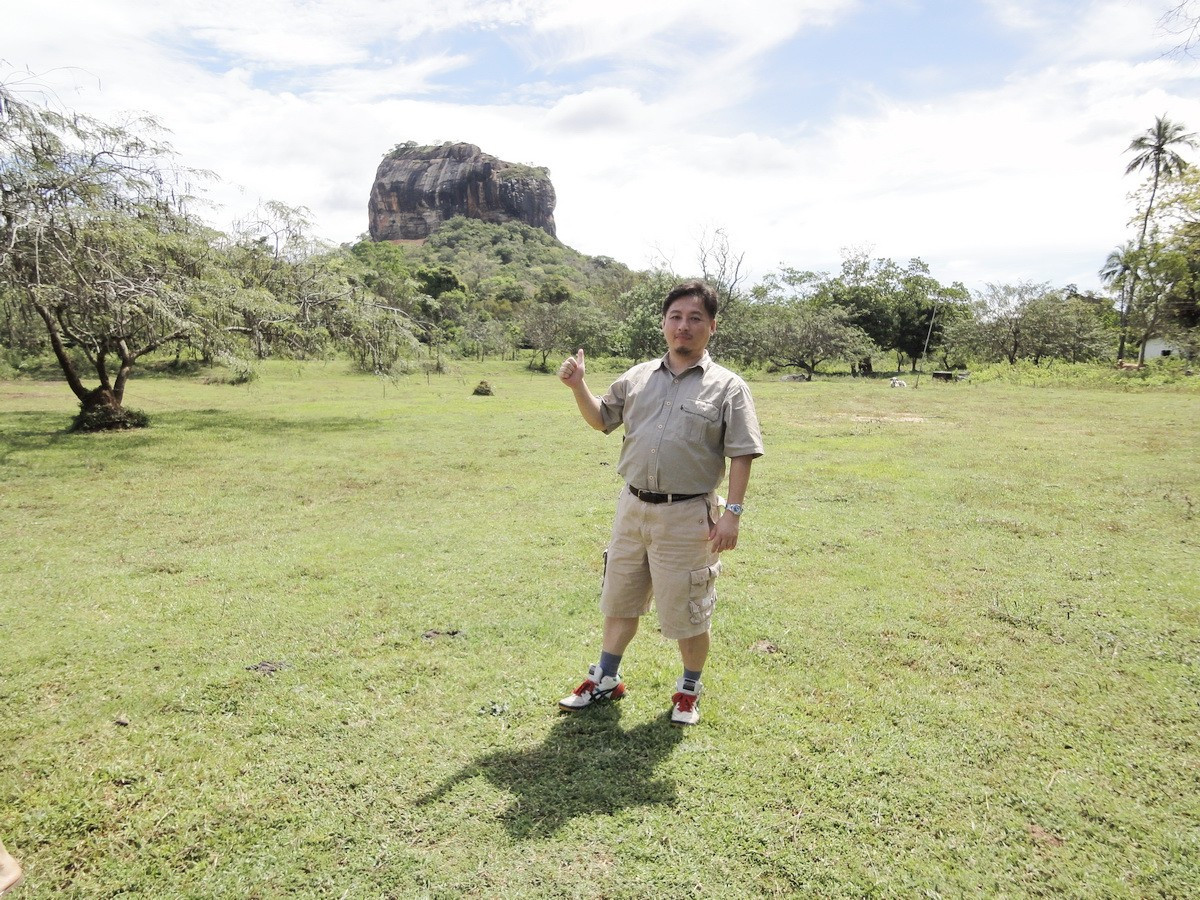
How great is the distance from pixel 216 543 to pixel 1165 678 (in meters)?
6.92

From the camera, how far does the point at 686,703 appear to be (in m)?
3.21

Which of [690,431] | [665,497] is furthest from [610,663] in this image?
[690,431]

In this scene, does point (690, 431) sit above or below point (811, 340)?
below

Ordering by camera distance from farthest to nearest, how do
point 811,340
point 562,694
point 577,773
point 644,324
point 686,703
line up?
point 644,324
point 811,340
point 562,694
point 686,703
point 577,773

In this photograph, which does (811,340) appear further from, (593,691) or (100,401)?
(593,691)

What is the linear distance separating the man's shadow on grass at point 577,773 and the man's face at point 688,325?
1744 mm

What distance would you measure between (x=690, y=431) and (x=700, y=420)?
0.06m

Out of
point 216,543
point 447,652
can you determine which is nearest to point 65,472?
point 216,543

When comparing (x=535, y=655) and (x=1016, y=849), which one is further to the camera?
(x=535, y=655)

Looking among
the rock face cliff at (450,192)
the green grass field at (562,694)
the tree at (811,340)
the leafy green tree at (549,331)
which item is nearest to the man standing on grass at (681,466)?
the green grass field at (562,694)

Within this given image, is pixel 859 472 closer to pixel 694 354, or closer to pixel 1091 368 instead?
pixel 694 354

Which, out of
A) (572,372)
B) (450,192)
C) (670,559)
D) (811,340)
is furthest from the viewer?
(450,192)

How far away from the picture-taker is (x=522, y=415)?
52.6 feet

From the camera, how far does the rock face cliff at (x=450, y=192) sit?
115062 mm
